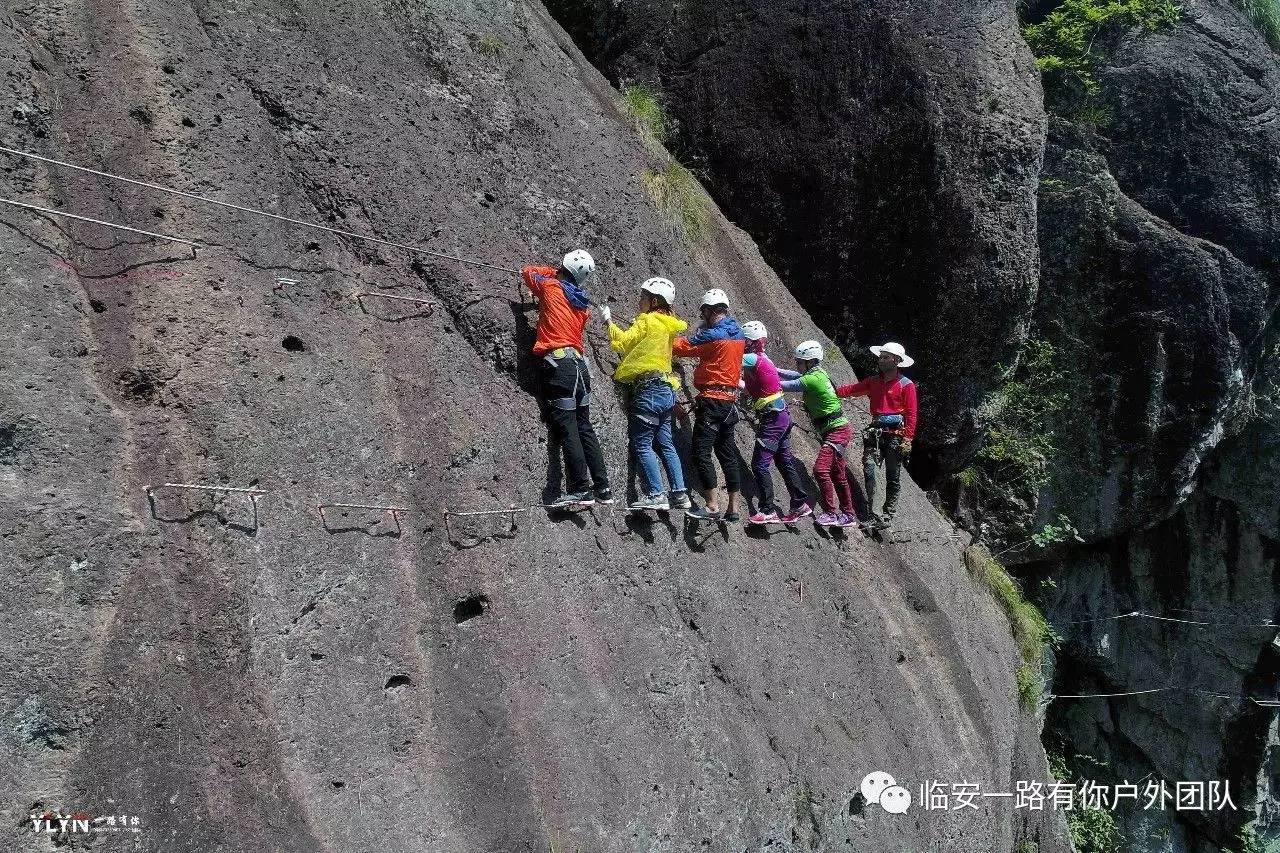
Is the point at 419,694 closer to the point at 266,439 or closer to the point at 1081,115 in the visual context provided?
the point at 266,439

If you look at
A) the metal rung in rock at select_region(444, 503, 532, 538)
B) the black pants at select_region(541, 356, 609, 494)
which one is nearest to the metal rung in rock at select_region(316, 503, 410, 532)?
the metal rung in rock at select_region(444, 503, 532, 538)

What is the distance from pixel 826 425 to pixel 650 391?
2701mm

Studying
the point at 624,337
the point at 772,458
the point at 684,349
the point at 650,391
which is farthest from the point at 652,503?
the point at 772,458

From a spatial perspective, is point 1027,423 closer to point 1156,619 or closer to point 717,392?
point 1156,619

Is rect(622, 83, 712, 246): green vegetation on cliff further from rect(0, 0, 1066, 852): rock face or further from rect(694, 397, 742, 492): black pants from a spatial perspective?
rect(694, 397, 742, 492): black pants

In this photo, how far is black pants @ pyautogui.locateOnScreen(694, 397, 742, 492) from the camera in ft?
24.9

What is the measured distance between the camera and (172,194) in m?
5.46

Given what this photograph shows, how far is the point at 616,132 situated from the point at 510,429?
11.3 ft

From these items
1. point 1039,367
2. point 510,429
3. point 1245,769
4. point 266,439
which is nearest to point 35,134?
point 266,439

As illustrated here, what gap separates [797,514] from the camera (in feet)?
27.2

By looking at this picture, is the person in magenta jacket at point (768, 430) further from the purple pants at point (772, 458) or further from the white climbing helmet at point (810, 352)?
the white climbing helmet at point (810, 352)

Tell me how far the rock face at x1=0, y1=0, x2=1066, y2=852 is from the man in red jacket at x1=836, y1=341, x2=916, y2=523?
2113 millimetres

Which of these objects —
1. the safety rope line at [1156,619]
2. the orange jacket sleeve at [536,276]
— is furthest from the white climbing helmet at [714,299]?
the safety rope line at [1156,619]

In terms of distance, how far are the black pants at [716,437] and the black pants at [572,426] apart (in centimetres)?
119
